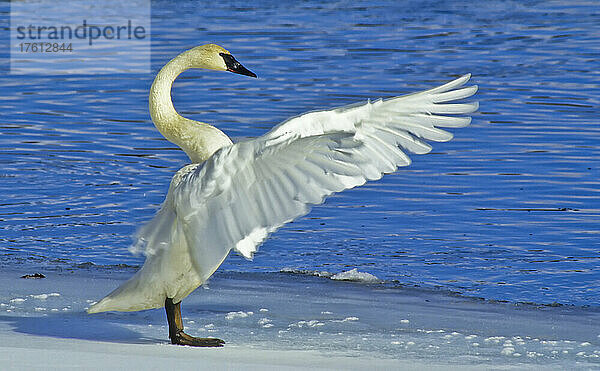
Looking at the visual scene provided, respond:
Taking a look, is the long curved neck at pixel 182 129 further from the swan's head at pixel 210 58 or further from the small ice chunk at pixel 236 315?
the small ice chunk at pixel 236 315

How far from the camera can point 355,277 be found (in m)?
6.94

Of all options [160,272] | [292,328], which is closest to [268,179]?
[160,272]

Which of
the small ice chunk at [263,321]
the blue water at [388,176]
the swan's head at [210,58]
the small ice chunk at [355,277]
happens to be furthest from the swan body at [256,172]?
the small ice chunk at [355,277]

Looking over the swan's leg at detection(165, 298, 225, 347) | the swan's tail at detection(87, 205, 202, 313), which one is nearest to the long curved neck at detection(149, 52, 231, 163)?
the swan's tail at detection(87, 205, 202, 313)

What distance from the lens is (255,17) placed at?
64.4 ft

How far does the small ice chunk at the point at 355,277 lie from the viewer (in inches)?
273

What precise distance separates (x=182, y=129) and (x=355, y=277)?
2.15 meters

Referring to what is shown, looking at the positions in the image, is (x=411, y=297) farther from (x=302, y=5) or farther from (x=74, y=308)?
(x=302, y=5)

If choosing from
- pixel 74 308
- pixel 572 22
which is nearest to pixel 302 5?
pixel 572 22

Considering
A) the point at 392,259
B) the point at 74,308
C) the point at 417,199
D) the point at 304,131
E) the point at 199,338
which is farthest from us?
the point at 417,199

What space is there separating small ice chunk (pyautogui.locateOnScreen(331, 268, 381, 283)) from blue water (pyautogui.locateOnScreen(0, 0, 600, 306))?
0.44 ft

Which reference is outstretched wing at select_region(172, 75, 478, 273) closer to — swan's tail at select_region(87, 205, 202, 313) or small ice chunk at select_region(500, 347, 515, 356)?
swan's tail at select_region(87, 205, 202, 313)

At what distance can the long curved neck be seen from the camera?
514 cm

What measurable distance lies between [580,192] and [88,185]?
4063 millimetres
